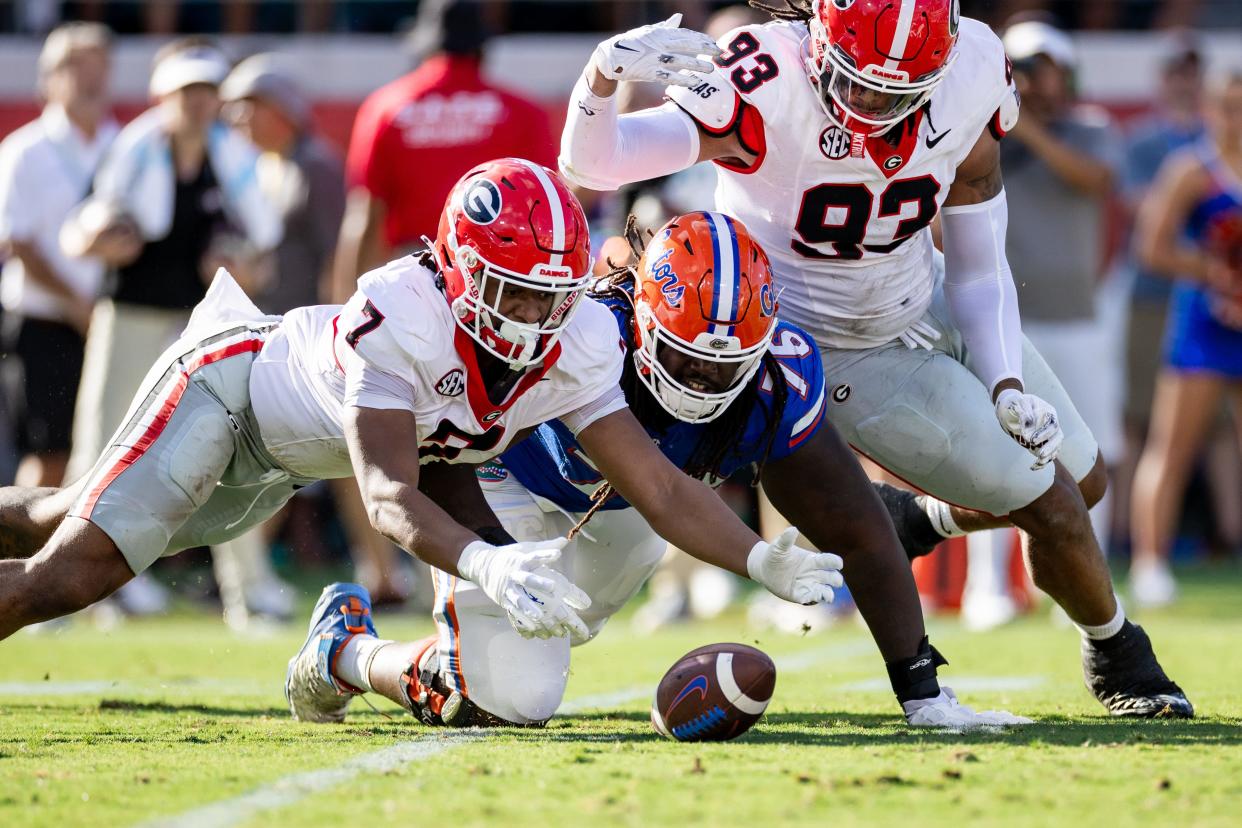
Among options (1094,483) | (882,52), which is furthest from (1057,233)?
(882,52)

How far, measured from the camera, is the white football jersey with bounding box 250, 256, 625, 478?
400 centimetres

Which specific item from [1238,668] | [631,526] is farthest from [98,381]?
[1238,668]

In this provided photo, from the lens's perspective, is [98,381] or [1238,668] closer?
[1238,668]

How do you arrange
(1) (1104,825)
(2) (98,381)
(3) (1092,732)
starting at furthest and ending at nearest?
1. (2) (98,381)
2. (3) (1092,732)
3. (1) (1104,825)

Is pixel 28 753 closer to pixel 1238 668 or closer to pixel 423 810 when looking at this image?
pixel 423 810

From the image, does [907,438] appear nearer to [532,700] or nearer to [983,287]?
[983,287]

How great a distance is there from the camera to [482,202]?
4047 millimetres

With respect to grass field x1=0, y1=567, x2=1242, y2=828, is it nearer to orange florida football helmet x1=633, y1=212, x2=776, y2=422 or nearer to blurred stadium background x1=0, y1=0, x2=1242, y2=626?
orange florida football helmet x1=633, y1=212, x2=776, y2=422

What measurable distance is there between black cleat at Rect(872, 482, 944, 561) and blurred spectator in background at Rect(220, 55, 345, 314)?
4.13 m

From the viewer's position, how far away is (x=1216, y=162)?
8109mm

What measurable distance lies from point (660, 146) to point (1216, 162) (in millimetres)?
4788

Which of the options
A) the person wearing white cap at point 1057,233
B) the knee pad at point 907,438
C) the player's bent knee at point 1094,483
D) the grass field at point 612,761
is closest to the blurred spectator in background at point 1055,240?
the person wearing white cap at point 1057,233

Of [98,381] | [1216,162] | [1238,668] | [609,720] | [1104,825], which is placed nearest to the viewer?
[1104,825]

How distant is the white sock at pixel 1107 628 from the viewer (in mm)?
4652
